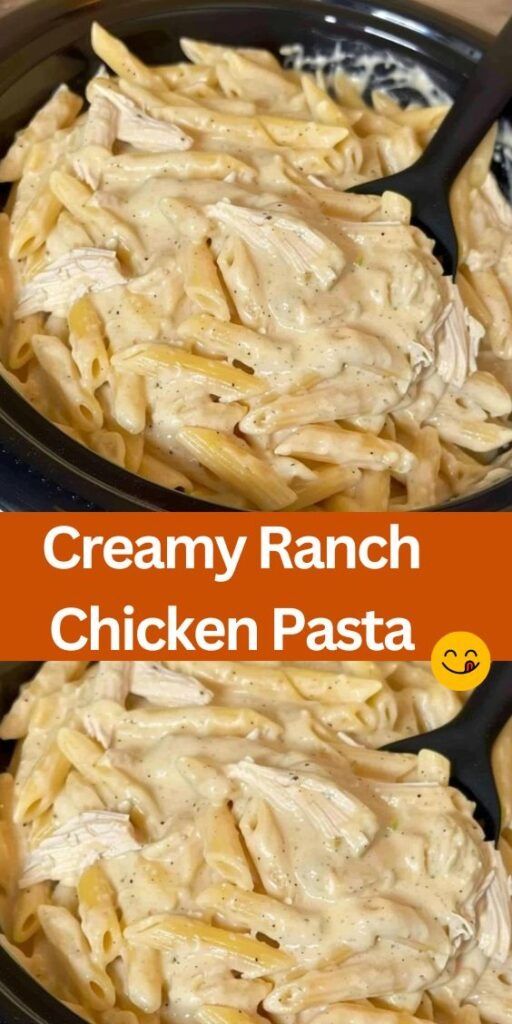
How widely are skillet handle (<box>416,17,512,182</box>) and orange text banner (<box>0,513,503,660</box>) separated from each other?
697mm

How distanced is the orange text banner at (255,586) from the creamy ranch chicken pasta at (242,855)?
0.04m

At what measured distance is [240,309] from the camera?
189cm

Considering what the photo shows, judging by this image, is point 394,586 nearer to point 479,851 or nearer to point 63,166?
point 479,851

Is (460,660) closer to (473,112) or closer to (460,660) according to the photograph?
(460,660)

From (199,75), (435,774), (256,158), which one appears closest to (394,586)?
(435,774)

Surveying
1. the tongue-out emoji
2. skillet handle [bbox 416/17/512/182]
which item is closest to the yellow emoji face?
the tongue-out emoji

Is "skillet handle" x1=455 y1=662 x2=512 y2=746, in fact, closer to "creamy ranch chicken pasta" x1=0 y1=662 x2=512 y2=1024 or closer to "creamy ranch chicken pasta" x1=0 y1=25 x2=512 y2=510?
"creamy ranch chicken pasta" x1=0 y1=662 x2=512 y2=1024

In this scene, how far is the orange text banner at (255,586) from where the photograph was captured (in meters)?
1.69

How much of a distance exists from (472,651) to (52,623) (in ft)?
1.88

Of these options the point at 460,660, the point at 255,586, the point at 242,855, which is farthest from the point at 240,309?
the point at 242,855

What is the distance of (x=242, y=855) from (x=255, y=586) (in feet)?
1.17

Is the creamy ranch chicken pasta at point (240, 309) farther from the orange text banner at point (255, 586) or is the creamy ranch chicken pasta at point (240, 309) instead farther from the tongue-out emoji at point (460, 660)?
the tongue-out emoji at point (460, 660)

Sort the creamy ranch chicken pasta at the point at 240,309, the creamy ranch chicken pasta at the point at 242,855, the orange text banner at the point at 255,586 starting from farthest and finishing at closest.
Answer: the creamy ranch chicken pasta at the point at 240,309 → the orange text banner at the point at 255,586 → the creamy ranch chicken pasta at the point at 242,855

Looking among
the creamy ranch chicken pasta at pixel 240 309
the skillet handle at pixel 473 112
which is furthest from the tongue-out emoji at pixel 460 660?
the skillet handle at pixel 473 112
